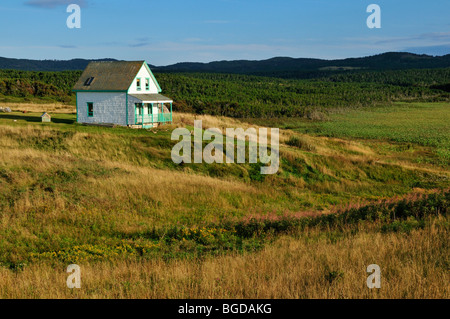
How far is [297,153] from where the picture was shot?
1184 inches

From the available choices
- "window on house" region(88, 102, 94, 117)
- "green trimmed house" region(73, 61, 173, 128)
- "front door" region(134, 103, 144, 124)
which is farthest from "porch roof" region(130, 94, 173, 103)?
"window on house" region(88, 102, 94, 117)

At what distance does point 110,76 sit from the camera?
36.3 meters

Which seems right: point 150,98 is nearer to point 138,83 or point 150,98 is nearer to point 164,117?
point 138,83

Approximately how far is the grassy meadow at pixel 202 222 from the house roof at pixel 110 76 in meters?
3.98

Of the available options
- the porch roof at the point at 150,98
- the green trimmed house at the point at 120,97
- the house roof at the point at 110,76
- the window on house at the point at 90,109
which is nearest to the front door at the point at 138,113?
the green trimmed house at the point at 120,97

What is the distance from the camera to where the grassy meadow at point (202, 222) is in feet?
23.5

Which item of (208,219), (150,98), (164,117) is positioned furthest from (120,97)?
(208,219)

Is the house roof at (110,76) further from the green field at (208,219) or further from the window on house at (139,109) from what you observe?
the green field at (208,219)

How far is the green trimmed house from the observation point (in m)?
34.7

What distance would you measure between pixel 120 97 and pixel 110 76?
278 cm
